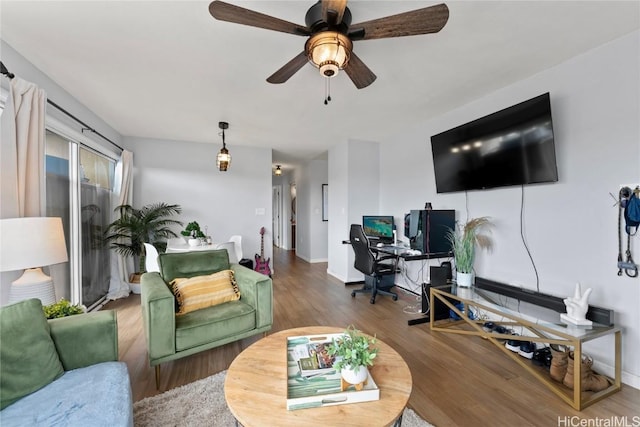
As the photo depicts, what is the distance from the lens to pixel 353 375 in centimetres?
110

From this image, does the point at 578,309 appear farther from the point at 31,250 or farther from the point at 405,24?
the point at 31,250

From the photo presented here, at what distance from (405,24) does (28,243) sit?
2354 mm

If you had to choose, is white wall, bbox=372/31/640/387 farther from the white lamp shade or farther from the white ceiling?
the white lamp shade

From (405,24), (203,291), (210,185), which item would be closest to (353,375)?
(203,291)

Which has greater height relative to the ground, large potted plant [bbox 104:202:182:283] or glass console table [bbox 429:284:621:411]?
large potted plant [bbox 104:202:182:283]

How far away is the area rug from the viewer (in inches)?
59.4

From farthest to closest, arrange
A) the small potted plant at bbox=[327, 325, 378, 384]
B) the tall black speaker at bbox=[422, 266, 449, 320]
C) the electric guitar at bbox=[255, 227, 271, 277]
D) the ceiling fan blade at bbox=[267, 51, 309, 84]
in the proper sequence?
the electric guitar at bbox=[255, 227, 271, 277]
the tall black speaker at bbox=[422, 266, 449, 320]
the ceiling fan blade at bbox=[267, 51, 309, 84]
the small potted plant at bbox=[327, 325, 378, 384]

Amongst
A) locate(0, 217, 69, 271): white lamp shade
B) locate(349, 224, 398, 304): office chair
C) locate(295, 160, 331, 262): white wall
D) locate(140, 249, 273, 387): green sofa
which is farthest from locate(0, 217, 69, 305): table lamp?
locate(295, 160, 331, 262): white wall

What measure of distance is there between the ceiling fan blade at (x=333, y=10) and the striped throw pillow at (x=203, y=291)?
2041 mm

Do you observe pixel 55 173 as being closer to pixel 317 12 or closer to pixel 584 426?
pixel 317 12

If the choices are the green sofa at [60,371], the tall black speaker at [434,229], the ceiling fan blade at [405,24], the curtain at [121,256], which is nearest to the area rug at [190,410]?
the green sofa at [60,371]

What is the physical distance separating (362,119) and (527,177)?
1939 millimetres

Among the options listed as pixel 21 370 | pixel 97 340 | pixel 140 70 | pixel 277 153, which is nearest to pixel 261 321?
pixel 97 340

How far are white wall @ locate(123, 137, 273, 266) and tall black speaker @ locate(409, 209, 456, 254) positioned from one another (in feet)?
9.44
